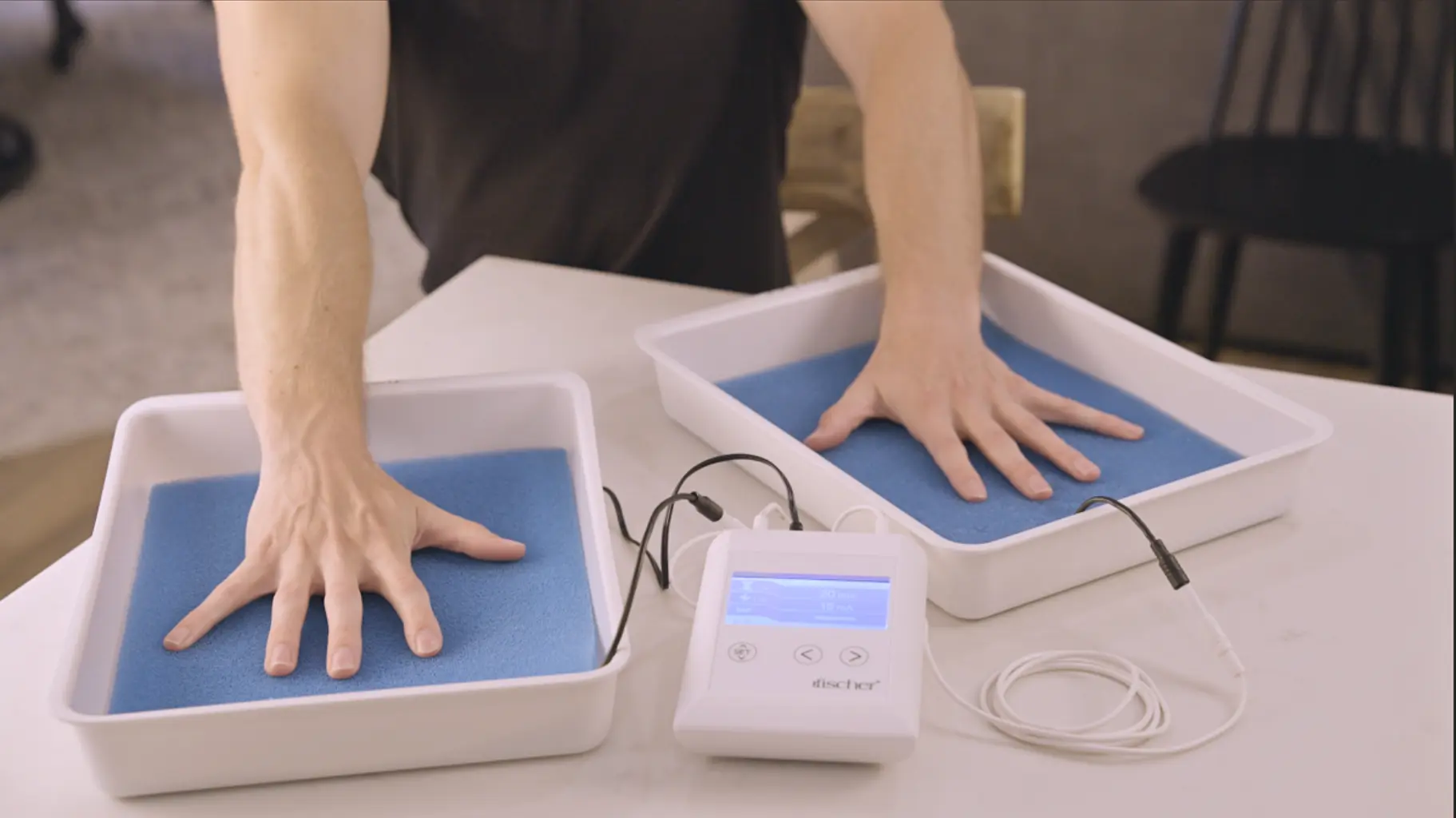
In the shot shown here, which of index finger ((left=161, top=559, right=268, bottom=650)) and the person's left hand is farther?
the person's left hand

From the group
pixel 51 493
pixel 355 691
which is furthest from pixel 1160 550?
pixel 51 493

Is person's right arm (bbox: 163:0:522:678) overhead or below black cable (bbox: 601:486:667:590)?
overhead

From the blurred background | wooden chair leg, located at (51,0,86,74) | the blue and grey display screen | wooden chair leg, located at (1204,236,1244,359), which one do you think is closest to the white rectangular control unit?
the blue and grey display screen

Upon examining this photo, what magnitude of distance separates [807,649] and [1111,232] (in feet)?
6.83

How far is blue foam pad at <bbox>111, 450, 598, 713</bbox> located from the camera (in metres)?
0.77

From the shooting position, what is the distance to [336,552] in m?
0.84

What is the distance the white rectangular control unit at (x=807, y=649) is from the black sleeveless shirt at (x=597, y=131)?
72cm

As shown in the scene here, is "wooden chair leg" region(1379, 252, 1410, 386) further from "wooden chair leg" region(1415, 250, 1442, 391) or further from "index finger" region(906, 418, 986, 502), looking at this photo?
"index finger" region(906, 418, 986, 502)

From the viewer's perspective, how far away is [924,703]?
810 millimetres

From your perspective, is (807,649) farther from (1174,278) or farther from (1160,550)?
(1174,278)

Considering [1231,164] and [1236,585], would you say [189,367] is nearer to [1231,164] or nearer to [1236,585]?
[1231,164]

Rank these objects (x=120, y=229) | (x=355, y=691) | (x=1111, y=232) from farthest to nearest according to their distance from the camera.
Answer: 1. (x=120, y=229)
2. (x=1111, y=232)
3. (x=355, y=691)

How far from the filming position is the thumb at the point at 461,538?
2.87 ft

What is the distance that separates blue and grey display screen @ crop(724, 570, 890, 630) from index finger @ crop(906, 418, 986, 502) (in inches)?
6.3
